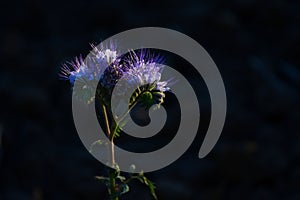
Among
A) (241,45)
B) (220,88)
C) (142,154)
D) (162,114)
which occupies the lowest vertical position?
(142,154)

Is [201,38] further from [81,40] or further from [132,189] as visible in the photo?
[132,189]

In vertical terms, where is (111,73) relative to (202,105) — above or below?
below

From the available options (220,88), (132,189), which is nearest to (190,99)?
(220,88)

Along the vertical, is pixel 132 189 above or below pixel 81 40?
below

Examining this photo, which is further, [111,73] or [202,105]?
[202,105]

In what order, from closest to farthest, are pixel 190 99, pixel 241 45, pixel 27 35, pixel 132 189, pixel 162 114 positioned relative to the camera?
1. pixel 132 189
2. pixel 162 114
3. pixel 190 99
4. pixel 241 45
5. pixel 27 35

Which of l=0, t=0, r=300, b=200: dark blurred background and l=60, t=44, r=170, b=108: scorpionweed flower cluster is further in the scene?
l=0, t=0, r=300, b=200: dark blurred background

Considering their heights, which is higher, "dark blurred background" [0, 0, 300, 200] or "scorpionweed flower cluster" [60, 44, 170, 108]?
"dark blurred background" [0, 0, 300, 200]

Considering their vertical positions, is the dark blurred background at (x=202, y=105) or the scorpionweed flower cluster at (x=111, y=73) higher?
the dark blurred background at (x=202, y=105)
